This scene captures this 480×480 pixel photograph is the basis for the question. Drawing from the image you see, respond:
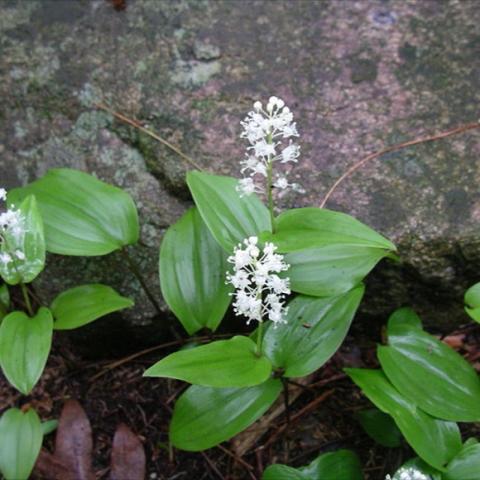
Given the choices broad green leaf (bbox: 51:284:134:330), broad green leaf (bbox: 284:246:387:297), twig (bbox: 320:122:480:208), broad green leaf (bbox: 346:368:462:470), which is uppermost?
twig (bbox: 320:122:480:208)

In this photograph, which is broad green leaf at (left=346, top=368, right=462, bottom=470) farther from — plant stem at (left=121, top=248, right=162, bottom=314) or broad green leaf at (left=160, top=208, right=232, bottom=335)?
plant stem at (left=121, top=248, right=162, bottom=314)

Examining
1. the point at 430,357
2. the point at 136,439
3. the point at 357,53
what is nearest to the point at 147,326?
the point at 136,439

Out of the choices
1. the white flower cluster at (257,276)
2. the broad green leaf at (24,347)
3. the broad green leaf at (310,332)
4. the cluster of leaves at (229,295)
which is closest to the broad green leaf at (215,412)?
the cluster of leaves at (229,295)

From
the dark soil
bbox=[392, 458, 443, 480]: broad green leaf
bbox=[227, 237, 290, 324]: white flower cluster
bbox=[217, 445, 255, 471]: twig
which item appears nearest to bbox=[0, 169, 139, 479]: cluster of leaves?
the dark soil

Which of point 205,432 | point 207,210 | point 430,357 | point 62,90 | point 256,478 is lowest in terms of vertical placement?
point 256,478

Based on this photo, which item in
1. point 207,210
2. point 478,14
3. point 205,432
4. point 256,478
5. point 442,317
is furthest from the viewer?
point 478,14

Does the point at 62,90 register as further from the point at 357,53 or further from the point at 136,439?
the point at 136,439
